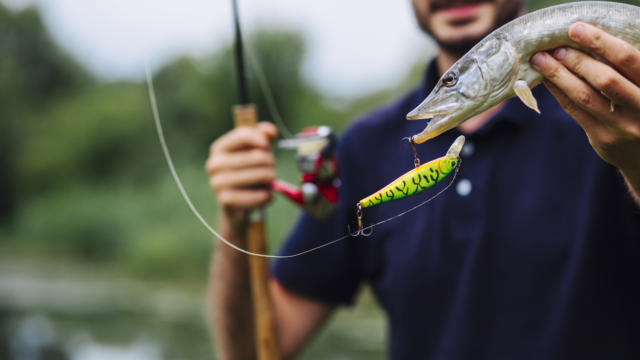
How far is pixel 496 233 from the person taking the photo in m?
2.19

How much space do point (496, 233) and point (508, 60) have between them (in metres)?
0.97

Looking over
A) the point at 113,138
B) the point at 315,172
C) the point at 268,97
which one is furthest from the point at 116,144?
the point at 315,172

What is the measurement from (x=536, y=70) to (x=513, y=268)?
0.95 meters

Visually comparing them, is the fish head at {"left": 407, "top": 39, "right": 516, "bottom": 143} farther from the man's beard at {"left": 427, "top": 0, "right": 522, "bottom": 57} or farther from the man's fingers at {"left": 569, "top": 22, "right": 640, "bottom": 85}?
the man's beard at {"left": 427, "top": 0, "right": 522, "bottom": 57}

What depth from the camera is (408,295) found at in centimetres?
230

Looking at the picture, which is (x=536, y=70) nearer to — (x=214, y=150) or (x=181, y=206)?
(x=214, y=150)

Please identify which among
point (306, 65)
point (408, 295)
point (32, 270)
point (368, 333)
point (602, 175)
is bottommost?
point (368, 333)

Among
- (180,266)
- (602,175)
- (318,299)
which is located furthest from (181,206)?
(602,175)

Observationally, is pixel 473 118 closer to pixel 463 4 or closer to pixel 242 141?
pixel 463 4

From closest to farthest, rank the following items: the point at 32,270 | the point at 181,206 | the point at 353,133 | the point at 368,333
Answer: the point at 353,133 < the point at 368,333 < the point at 181,206 < the point at 32,270

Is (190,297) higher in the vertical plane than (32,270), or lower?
lower

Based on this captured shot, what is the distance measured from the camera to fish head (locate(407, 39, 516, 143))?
1.27 meters

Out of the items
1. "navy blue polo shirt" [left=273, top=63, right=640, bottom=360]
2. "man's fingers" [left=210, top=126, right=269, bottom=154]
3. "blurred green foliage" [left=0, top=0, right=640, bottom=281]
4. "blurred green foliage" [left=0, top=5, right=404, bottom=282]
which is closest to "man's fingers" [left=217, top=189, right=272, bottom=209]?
"man's fingers" [left=210, top=126, right=269, bottom=154]

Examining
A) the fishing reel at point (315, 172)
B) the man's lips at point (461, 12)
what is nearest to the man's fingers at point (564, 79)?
the man's lips at point (461, 12)
